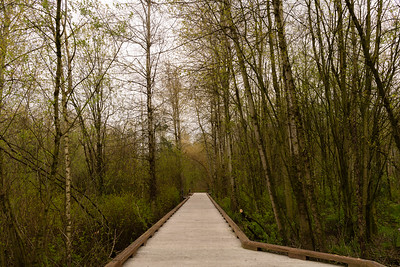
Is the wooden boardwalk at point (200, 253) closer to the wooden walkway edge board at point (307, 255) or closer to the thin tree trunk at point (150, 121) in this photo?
the wooden walkway edge board at point (307, 255)

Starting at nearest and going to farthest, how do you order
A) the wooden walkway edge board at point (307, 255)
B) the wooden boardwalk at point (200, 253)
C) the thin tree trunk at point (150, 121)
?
1. the wooden walkway edge board at point (307, 255)
2. the wooden boardwalk at point (200, 253)
3. the thin tree trunk at point (150, 121)

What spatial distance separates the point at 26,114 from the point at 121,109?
8.16 m

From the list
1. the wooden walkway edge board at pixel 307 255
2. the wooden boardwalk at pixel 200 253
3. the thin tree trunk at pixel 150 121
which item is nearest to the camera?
the wooden walkway edge board at pixel 307 255

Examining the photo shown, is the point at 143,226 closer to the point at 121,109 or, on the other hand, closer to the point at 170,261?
the point at 170,261

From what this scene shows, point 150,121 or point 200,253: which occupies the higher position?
point 150,121

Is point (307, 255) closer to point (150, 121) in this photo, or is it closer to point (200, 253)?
point (200, 253)

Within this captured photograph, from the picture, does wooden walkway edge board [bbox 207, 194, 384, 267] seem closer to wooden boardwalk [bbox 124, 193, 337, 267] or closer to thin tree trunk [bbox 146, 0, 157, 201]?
wooden boardwalk [bbox 124, 193, 337, 267]

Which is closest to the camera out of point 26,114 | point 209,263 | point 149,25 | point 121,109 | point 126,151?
point 209,263

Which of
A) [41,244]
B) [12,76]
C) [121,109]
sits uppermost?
[121,109]

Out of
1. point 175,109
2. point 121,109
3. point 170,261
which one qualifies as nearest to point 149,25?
point 121,109

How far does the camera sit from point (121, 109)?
43.2 feet

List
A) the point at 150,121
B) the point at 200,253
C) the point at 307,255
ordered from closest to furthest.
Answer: the point at 307,255
the point at 200,253
the point at 150,121

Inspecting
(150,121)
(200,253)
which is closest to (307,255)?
(200,253)

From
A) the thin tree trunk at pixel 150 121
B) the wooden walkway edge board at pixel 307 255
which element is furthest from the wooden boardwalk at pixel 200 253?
the thin tree trunk at pixel 150 121
